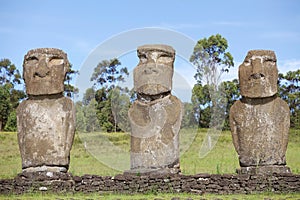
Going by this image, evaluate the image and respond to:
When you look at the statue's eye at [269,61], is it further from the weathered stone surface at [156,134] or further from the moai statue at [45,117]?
the moai statue at [45,117]

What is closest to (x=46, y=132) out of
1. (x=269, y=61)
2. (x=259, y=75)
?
(x=259, y=75)

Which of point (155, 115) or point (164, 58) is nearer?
point (155, 115)

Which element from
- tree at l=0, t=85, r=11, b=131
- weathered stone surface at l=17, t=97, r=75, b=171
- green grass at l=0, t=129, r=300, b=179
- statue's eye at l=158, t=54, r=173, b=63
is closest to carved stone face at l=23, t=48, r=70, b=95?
weathered stone surface at l=17, t=97, r=75, b=171

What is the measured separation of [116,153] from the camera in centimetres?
2709

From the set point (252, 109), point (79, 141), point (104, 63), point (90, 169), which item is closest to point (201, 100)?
point (104, 63)

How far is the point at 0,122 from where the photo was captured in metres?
43.1

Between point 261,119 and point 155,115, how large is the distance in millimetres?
2815

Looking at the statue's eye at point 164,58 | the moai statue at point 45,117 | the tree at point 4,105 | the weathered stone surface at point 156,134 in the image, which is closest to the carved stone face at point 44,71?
the moai statue at point 45,117

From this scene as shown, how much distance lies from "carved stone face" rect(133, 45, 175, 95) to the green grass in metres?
5.97

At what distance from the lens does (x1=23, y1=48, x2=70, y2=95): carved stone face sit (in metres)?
13.7

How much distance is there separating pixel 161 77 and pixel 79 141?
64.1 feet

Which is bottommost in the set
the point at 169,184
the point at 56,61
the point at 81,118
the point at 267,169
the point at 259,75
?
the point at 169,184

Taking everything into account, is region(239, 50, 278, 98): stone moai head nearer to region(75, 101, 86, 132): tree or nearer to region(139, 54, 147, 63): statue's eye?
region(139, 54, 147, 63): statue's eye

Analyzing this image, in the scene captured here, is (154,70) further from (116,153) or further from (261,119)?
(116,153)
